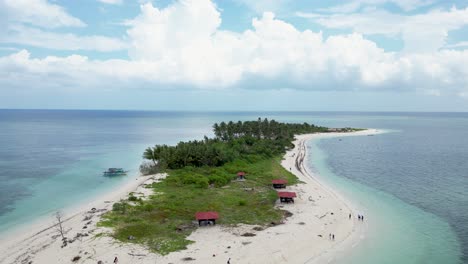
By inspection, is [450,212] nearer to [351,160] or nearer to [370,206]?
[370,206]

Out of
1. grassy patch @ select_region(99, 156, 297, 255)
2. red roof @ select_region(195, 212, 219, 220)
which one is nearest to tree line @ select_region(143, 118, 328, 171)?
grassy patch @ select_region(99, 156, 297, 255)

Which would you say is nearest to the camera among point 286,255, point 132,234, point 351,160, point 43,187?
point 286,255

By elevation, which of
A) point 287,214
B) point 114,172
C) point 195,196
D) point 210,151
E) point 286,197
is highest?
point 210,151

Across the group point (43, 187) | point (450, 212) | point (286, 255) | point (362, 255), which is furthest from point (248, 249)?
point (43, 187)

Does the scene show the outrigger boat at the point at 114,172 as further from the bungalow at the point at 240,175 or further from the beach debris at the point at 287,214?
the beach debris at the point at 287,214

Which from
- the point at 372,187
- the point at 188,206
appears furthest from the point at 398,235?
the point at 188,206

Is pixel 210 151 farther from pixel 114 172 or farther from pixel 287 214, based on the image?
pixel 287 214

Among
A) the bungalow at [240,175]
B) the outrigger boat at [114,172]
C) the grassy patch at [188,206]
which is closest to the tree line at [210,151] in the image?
the grassy patch at [188,206]
